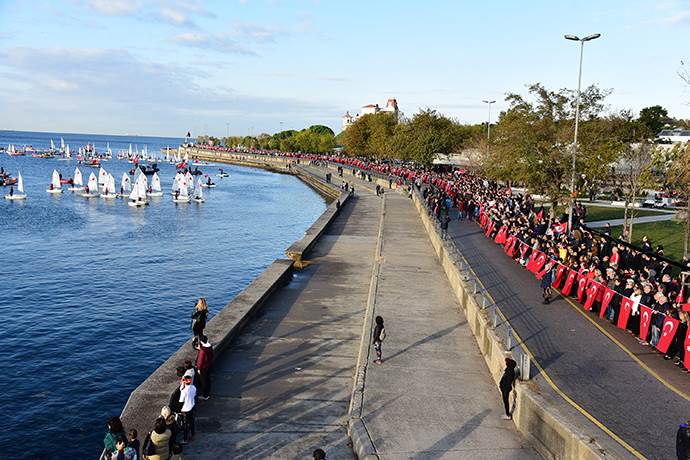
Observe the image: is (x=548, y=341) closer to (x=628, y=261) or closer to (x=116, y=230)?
(x=628, y=261)

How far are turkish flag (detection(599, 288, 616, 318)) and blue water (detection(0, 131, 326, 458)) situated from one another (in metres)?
14.8

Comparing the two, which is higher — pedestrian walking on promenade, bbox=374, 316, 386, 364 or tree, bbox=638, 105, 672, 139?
tree, bbox=638, 105, 672, 139

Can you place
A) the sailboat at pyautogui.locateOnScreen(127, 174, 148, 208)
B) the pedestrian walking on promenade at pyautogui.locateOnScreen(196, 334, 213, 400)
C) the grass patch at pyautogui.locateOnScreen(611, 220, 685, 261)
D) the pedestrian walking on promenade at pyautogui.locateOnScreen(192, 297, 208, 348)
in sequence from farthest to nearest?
the sailboat at pyautogui.locateOnScreen(127, 174, 148, 208)
the grass patch at pyautogui.locateOnScreen(611, 220, 685, 261)
the pedestrian walking on promenade at pyautogui.locateOnScreen(192, 297, 208, 348)
the pedestrian walking on promenade at pyautogui.locateOnScreen(196, 334, 213, 400)

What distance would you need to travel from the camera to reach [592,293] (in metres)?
19.2

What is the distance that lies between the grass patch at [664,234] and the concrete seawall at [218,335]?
58.4 feet

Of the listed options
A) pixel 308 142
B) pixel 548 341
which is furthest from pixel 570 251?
pixel 308 142

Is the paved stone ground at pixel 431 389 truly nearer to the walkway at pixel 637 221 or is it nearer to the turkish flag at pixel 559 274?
the turkish flag at pixel 559 274

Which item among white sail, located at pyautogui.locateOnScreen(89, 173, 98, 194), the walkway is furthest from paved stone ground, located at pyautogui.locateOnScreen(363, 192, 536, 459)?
white sail, located at pyautogui.locateOnScreen(89, 173, 98, 194)

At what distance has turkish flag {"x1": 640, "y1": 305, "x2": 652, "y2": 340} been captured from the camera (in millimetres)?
15961

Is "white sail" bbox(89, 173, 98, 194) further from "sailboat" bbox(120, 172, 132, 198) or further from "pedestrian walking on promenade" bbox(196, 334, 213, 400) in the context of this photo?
"pedestrian walking on promenade" bbox(196, 334, 213, 400)

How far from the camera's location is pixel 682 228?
124ft

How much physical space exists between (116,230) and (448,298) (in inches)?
1558

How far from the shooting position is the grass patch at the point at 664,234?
1193 inches

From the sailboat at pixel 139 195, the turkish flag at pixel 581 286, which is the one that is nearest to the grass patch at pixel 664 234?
the turkish flag at pixel 581 286
